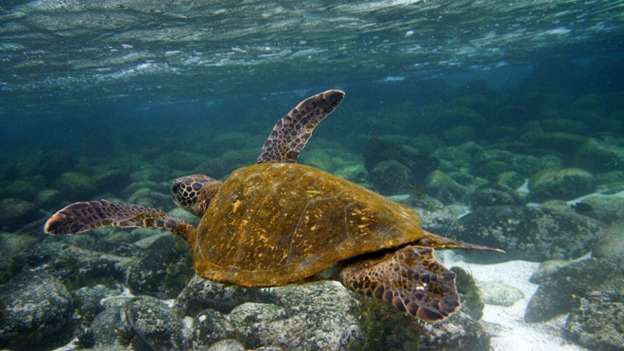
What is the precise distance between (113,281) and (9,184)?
1415 centimetres

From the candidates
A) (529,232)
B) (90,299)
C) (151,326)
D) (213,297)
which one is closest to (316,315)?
(213,297)

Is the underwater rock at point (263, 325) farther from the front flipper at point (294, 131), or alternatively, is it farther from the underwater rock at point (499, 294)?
the underwater rock at point (499, 294)

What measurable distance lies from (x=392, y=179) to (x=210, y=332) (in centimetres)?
1094

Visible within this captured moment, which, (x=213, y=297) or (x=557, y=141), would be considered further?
(x=557, y=141)

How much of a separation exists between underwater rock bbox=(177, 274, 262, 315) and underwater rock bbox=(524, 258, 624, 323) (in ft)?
17.3

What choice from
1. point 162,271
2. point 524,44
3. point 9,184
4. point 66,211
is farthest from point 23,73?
point 524,44

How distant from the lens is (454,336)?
4.20 m

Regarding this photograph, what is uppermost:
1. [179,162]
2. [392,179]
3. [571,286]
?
[179,162]

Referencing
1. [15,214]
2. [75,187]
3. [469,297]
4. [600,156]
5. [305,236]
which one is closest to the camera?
[305,236]

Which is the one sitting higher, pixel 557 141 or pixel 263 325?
pixel 263 325

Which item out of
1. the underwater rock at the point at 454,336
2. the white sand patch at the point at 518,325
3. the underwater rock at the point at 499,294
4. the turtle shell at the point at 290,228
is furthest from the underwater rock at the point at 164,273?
the underwater rock at the point at 499,294

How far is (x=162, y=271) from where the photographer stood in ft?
20.0

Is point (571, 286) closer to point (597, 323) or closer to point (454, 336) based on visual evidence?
point (597, 323)

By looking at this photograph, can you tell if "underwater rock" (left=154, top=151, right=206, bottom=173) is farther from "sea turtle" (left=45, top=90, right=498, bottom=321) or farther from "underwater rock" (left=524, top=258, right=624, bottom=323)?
"underwater rock" (left=524, top=258, right=624, bottom=323)
